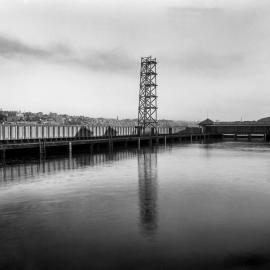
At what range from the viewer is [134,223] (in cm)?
1636

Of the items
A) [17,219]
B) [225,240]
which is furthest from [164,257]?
[17,219]

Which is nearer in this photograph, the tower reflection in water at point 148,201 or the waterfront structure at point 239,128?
the tower reflection in water at point 148,201

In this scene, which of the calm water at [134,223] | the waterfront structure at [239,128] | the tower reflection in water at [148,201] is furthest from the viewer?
the waterfront structure at [239,128]

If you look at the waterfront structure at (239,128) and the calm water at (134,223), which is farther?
the waterfront structure at (239,128)

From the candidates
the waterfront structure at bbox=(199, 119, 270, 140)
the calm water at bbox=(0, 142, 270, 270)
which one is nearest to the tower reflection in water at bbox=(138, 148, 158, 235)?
the calm water at bbox=(0, 142, 270, 270)

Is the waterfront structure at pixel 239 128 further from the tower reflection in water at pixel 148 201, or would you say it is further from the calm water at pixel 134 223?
the calm water at pixel 134 223

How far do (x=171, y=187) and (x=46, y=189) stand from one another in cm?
993

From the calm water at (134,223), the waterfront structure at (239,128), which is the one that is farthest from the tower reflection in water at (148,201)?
the waterfront structure at (239,128)

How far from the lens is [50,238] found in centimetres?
1429

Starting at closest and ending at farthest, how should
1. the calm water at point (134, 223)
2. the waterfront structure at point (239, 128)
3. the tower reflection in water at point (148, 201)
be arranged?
the calm water at point (134, 223) → the tower reflection in water at point (148, 201) → the waterfront structure at point (239, 128)

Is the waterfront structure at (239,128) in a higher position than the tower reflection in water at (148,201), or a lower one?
higher

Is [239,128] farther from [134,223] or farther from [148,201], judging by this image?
[134,223]

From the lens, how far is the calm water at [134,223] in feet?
39.9

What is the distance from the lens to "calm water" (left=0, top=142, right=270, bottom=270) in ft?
39.9
